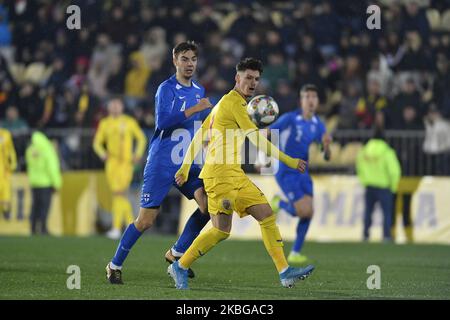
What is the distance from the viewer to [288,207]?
1680cm

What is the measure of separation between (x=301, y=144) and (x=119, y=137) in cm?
702

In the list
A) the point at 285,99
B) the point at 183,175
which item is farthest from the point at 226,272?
the point at 285,99

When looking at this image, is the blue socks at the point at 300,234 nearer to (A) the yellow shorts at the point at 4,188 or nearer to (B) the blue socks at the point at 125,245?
(B) the blue socks at the point at 125,245

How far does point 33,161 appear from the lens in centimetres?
2186

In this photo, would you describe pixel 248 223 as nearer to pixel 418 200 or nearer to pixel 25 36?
pixel 418 200

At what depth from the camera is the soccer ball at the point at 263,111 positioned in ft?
38.9

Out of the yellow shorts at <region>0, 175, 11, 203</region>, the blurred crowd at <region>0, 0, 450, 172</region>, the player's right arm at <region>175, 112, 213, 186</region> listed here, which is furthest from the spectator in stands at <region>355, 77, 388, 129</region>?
the player's right arm at <region>175, 112, 213, 186</region>

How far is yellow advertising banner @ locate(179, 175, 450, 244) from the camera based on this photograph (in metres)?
20.4

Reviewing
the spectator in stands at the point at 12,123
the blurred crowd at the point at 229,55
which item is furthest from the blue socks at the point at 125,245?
the spectator in stands at the point at 12,123

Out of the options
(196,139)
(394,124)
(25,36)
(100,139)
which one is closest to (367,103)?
(394,124)

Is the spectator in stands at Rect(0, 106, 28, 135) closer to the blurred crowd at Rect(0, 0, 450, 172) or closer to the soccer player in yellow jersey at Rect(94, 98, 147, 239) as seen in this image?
the blurred crowd at Rect(0, 0, 450, 172)

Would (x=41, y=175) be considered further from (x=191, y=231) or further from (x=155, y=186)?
(x=155, y=186)

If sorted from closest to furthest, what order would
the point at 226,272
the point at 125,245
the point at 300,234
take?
the point at 125,245 < the point at 226,272 < the point at 300,234

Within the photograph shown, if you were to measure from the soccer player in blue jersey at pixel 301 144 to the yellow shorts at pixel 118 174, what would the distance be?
6562 millimetres
